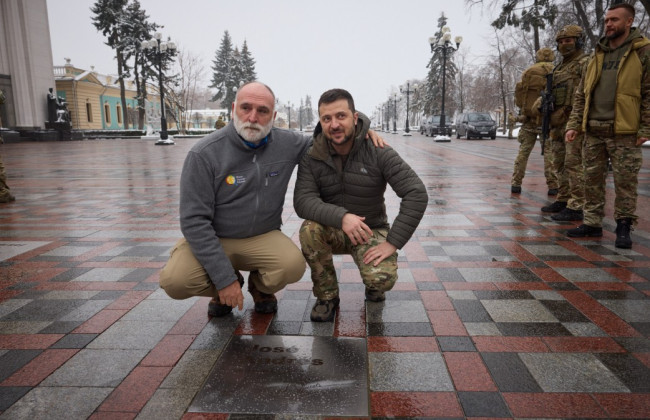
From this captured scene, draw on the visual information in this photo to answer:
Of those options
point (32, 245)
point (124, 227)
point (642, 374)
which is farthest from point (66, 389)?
point (124, 227)

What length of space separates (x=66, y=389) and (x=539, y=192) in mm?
7502

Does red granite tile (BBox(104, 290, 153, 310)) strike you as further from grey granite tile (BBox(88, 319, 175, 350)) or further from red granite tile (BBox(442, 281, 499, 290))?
red granite tile (BBox(442, 281, 499, 290))

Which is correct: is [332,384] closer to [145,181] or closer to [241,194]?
[241,194]

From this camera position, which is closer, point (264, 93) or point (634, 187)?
point (264, 93)

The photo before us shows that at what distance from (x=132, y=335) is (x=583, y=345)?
8.63 ft

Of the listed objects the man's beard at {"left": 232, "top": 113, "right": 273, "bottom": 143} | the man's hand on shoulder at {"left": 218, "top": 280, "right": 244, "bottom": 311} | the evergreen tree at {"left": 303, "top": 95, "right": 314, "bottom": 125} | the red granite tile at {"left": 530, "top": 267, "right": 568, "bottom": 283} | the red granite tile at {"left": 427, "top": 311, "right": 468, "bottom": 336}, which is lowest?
the red granite tile at {"left": 427, "top": 311, "right": 468, "bottom": 336}

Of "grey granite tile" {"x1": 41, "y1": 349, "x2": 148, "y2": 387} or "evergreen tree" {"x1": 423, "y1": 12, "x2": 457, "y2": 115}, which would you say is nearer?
"grey granite tile" {"x1": 41, "y1": 349, "x2": 148, "y2": 387}

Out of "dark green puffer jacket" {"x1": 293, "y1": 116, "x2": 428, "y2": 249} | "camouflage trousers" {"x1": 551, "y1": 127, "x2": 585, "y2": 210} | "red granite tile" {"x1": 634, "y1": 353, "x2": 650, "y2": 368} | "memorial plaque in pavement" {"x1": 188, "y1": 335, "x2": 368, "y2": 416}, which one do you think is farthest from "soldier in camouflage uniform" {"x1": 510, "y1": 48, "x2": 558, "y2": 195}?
"memorial plaque in pavement" {"x1": 188, "y1": 335, "x2": 368, "y2": 416}

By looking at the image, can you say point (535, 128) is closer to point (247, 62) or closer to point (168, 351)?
point (168, 351)

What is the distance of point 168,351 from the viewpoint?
254 centimetres

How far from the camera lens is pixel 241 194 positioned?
2893mm

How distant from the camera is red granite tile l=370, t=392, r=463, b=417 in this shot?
1.96m

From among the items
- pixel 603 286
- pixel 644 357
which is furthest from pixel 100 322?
pixel 603 286

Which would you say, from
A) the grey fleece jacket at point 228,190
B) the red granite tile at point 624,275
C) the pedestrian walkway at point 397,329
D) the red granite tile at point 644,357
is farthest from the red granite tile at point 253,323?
the red granite tile at point 624,275
